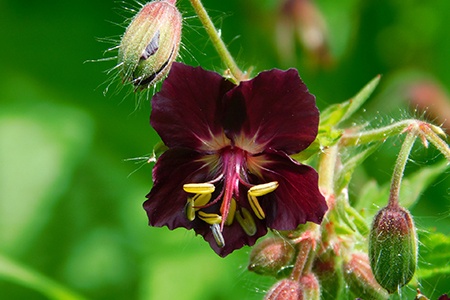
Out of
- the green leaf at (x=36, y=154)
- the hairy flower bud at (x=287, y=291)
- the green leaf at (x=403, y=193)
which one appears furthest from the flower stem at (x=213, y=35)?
the green leaf at (x=36, y=154)

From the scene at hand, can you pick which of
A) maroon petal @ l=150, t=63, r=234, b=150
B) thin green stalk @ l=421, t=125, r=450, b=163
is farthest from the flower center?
thin green stalk @ l=421, t=125, r=450, b=163

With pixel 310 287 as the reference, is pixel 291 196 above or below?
above

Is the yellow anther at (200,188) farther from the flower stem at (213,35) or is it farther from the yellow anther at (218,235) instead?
the flower stem at (213,35)

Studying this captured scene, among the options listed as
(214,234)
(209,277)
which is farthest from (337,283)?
(209,277)

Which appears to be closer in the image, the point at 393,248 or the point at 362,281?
the point at 393,248

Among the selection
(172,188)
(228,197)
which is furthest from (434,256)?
(172,188)

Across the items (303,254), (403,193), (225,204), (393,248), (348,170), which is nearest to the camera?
(393,248)

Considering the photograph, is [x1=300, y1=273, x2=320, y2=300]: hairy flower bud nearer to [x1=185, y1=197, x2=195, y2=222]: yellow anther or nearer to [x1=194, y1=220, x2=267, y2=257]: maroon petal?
[x1=194, y1=220, x2=267, y2=257]: maroon petal

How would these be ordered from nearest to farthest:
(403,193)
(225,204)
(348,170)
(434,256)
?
(225,204) → (348,170) → (434,256) → (403,193)

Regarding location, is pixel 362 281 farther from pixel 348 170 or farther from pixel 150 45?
pixel 150 45
